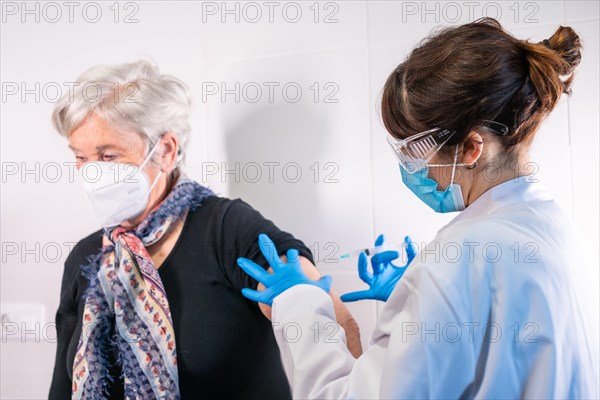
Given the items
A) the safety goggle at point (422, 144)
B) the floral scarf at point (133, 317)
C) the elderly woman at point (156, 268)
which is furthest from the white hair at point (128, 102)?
the safety goggle at point (422, 144)

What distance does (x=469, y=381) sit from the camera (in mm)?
736

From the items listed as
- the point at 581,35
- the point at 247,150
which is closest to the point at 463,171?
the point at 581,35

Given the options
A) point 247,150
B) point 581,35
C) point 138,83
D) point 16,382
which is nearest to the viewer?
point 581,35

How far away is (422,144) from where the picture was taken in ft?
2.88

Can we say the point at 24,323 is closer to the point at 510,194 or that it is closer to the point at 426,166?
the point at 426,166

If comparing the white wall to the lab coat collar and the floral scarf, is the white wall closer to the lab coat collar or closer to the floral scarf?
the floral scarf

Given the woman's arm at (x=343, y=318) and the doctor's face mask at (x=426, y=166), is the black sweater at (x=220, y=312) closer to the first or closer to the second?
the woman's arm at (x=343, y=318)

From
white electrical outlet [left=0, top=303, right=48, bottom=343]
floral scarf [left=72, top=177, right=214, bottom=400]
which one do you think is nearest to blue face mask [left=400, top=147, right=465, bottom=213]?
floral scarf [left=72, top=177, right=214, bottom=400]

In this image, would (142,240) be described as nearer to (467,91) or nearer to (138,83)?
(138,83)

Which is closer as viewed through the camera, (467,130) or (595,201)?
(467,130)

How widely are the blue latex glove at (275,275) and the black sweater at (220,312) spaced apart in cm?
7

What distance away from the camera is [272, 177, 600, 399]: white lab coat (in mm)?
715

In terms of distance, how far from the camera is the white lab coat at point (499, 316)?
2.35ft

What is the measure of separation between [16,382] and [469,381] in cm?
150
